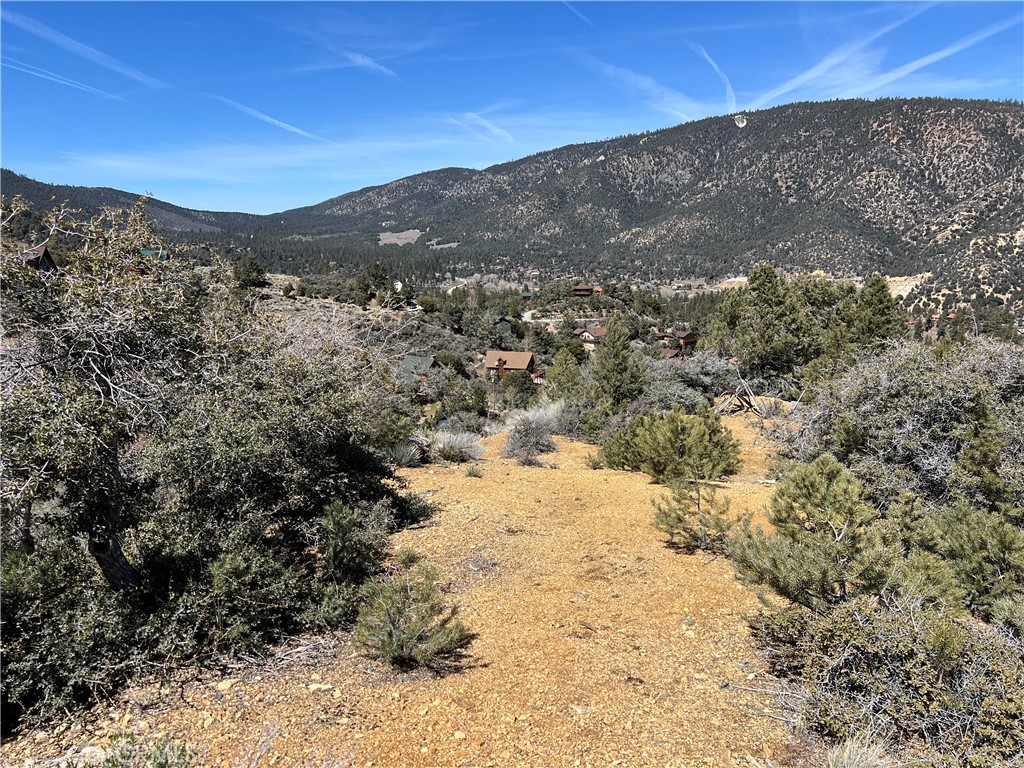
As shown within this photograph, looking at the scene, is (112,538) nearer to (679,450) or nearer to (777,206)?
(679,450)

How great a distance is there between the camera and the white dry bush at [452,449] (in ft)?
42.5

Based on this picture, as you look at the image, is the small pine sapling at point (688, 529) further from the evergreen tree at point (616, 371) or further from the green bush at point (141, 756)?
the evergreen tree at point (616, 371)

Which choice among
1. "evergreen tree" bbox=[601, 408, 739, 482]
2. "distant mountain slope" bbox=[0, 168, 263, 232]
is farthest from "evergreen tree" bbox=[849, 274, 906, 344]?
"distant mountain slope" bbox=[0, 168, 263, 232]

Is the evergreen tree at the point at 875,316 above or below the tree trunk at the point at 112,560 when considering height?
above

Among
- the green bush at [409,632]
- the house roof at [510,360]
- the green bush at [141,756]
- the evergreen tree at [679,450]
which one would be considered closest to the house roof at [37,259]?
the green bush at [141,756]

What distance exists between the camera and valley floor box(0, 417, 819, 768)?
346 cm

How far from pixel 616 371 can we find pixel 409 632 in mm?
16226

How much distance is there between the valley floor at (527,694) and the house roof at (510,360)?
4243 centimetres

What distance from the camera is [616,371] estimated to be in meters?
19.8

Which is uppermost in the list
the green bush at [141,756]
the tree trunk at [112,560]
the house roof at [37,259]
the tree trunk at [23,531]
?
the house roof at [37,259]

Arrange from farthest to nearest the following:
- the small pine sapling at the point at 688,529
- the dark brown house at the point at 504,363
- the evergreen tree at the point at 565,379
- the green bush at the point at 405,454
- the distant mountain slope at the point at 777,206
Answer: the distant mountain slope at the point at 777,206 < the dark brown house at the point at 504,363 < the evergreen tree at the point at 565,379 < the green bush at the point at 405,454 < the small pine sapling at the point at 688,529

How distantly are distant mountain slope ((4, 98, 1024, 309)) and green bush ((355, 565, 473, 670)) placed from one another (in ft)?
268

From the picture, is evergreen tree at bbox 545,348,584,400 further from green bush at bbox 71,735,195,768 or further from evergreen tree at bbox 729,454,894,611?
green bush at bbox 71,735,195,768

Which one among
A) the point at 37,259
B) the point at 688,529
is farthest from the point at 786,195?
the point at 37,259
